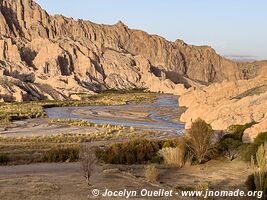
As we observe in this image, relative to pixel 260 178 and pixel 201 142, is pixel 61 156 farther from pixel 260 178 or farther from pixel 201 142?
pixel 260 178

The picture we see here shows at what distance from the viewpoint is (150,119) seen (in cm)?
5791

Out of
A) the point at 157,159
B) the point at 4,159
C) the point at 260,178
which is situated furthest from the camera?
the point at 4,159

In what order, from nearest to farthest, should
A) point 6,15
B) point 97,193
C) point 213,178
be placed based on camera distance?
point 97,193, point 213,178, point 6,15

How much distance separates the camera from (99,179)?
1683 cm

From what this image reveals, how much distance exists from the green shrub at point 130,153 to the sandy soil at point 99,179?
1568mm

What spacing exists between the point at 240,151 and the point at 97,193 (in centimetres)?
1015

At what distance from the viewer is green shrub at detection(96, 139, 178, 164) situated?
2227 cm

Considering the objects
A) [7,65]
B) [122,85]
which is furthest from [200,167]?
[122,85]

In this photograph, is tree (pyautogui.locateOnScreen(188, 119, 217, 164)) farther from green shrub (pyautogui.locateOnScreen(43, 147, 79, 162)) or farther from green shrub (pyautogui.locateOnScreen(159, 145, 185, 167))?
green shrub (pyautogui.locateOnScreen(43, 147, 79, 162))

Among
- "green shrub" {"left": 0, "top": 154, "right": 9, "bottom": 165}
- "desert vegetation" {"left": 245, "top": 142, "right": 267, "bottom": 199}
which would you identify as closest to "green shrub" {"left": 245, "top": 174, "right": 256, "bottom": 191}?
"desert vegetation" {"left": 245, "top": 142, "right": 267, "bottom": 199}

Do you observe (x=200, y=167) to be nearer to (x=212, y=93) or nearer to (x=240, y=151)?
(x=240, y=151)

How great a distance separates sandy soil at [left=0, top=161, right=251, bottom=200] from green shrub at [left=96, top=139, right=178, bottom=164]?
157 cm

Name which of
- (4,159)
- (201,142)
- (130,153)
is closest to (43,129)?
(4,159)

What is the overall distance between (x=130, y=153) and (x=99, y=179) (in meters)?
6.16
